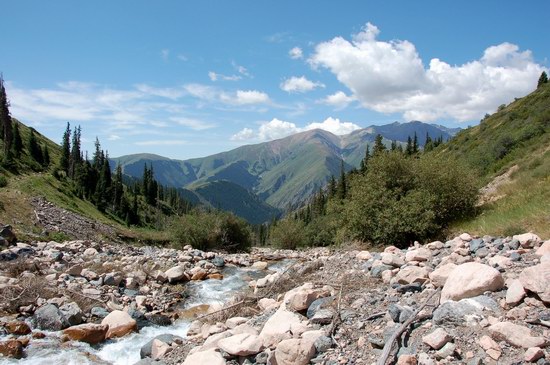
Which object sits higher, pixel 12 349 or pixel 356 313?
pixel 356 313

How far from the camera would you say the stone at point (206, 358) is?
6.71m

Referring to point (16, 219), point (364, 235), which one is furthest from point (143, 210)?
point (364, 235)

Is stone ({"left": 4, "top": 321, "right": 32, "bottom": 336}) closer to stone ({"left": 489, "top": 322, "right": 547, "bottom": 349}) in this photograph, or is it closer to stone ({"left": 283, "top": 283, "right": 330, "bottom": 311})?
stone ({"left": 283, "top": 283, "right": 330, "bottom": 311})

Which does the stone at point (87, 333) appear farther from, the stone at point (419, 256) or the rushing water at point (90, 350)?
the stone at point (419, 256)

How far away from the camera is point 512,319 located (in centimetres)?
541

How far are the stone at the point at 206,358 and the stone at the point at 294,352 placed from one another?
1.21 m

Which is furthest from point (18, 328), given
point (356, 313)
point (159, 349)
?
point (356, 313)

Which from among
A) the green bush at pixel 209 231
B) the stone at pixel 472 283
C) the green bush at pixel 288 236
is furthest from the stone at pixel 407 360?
the green bush at pixel 288 236

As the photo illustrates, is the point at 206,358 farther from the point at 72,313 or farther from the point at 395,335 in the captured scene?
the point at 72,313

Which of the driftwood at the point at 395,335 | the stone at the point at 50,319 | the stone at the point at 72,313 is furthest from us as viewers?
the stone at the point at 72,313

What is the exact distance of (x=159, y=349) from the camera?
8.63 metres

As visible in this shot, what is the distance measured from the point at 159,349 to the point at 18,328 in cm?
525

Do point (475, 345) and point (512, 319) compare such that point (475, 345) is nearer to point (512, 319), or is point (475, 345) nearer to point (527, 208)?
point (512, 319)

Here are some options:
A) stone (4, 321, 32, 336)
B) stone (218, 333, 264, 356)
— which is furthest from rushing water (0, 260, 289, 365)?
stone (218, 333, 264, 356)
